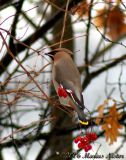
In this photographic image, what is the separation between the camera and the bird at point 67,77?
3793mm

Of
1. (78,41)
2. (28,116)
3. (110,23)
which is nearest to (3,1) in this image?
(110,23)

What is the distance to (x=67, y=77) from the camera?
12.9 ft

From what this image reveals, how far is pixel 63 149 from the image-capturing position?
557 centimetres

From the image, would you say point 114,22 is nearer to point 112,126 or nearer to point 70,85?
point 112,126

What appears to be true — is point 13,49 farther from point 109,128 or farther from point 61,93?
point 61,93

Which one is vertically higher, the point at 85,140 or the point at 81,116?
the point at 81,116

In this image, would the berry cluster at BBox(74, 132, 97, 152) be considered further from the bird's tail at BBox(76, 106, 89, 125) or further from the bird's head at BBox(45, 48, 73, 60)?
the bird's head at BBox(45, 48, 73, 60)

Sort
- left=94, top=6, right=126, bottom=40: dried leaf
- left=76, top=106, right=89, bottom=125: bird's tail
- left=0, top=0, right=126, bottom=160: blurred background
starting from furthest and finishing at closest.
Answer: left=94, top=6, right=126, bottom=40: dried leaf < left=0, top=0, right=126, bottom=160: blurred background < left=76, top=106, right=89, bottom=125: bird's tail

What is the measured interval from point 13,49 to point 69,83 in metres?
1.02

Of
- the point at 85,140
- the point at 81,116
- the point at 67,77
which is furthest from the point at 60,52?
the point at 85,140

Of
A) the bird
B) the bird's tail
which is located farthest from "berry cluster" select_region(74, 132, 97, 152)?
the bird

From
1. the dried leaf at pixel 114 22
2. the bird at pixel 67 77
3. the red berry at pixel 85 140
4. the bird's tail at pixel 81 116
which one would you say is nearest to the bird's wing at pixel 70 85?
the bird at pixel 67 77

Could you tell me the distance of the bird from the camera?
3793mm

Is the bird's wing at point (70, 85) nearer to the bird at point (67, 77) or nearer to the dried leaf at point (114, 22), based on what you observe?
the bird at point (67, 77)
